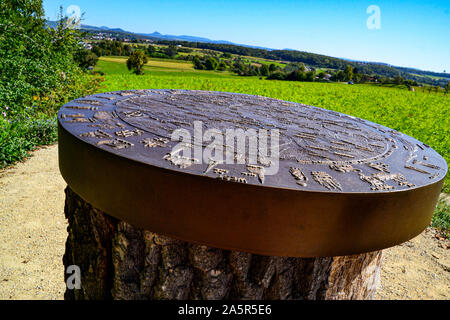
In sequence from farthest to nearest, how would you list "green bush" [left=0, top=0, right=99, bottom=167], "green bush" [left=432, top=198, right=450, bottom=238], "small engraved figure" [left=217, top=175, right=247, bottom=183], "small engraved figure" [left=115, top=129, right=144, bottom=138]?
1. "green bush" [left=0, top=0, right=99, bottom=167]
2. "green bush" [left=432, top=198, right=450, bottom=238]
3. "small engraved figure" [left=115, top=129, right=144, bottom=138]
4. "small engraved figure" [left=217, top=175, right=247, bottom=183]

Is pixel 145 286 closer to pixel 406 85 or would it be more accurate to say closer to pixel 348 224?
pixel 348 224

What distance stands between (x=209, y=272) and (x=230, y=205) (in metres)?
0.53

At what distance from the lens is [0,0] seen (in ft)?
25.9

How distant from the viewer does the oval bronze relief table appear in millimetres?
1264

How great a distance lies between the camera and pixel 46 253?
356 centimetres

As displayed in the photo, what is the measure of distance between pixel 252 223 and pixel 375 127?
209cm

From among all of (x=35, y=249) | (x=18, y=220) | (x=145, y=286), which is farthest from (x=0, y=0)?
(x=145, y=286)

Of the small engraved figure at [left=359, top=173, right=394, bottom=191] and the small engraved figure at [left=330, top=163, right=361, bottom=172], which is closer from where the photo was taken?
the small engraved figure at [left=359, top=173, right=394, bottom=191]

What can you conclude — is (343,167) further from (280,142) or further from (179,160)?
(179,160)

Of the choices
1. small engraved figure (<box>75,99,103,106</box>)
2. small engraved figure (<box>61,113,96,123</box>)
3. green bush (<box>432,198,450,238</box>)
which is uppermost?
small engraved figure (<box>75,99,103,106</box>)

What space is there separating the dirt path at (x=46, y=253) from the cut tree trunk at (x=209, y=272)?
1.80 metres

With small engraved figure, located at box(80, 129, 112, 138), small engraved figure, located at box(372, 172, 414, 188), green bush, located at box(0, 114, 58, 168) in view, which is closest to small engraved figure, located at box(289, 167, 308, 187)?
small engraved figure, located at box(372, 172, 414, 188)

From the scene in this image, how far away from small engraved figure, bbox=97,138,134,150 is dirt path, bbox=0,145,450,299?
7.39 feet

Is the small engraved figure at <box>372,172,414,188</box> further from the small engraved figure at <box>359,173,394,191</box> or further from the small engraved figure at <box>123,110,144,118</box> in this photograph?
the small engraved figure at <box>123,110,144,118</box>
